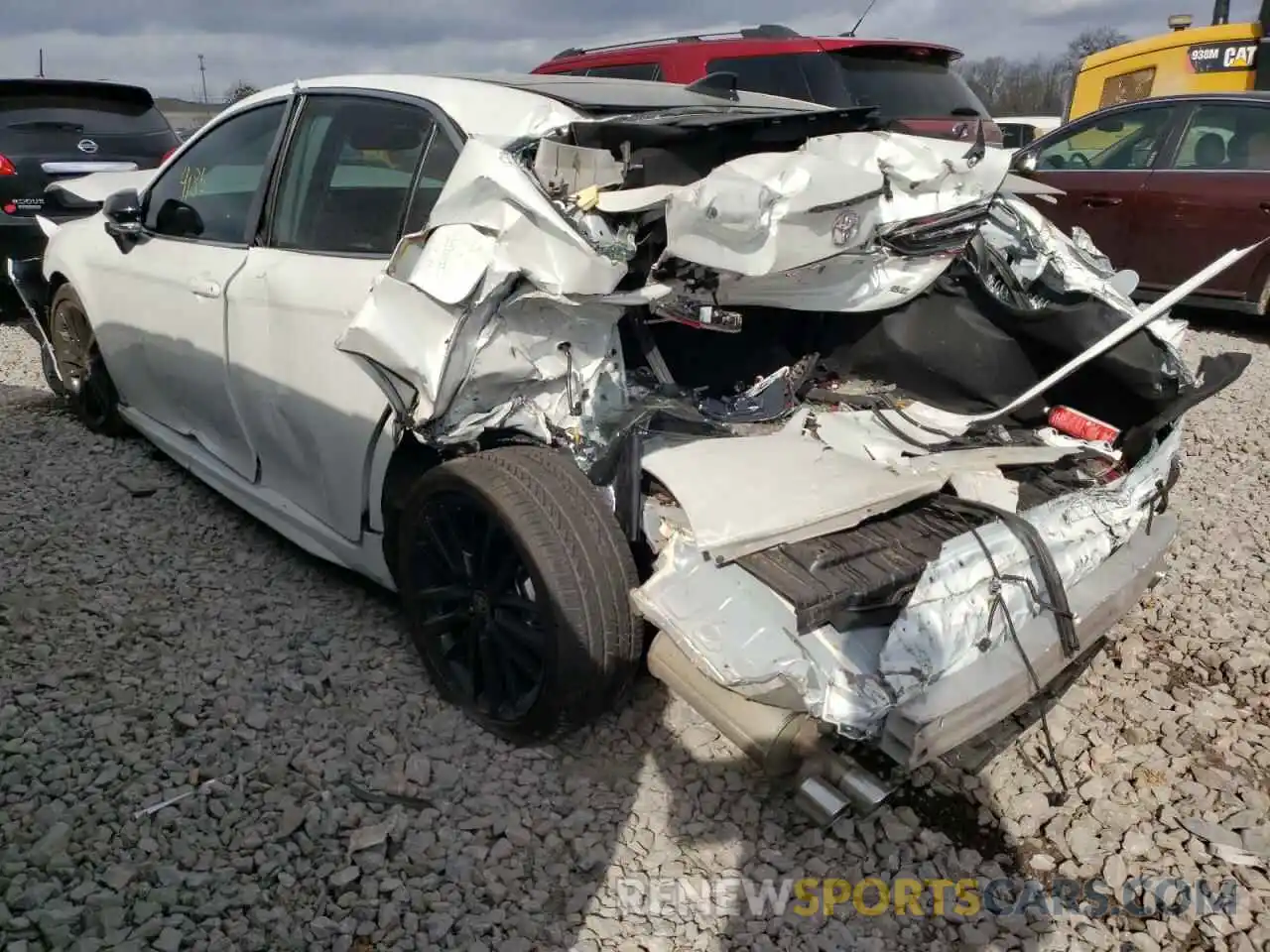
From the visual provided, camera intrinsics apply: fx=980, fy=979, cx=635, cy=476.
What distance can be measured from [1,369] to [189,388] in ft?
10.2

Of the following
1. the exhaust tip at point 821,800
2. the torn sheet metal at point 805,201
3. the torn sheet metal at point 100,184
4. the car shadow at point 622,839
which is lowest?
the car shadow at point 622,839

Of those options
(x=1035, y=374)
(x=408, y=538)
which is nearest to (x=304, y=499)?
(x=408, y=538)

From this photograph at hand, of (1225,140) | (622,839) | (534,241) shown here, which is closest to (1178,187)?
(1225,140)

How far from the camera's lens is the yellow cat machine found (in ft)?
30.0

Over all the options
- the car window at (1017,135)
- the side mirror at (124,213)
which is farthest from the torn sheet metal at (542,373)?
the car window at (1017,135)

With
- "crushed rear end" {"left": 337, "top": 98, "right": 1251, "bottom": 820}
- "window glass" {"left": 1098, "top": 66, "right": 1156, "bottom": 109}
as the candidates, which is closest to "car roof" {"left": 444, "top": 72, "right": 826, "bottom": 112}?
"crushed rear end" {"left": 337, "top": 98, "right": 1251, "bottom": 820}

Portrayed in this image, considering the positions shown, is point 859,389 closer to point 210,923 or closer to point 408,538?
point 408,538

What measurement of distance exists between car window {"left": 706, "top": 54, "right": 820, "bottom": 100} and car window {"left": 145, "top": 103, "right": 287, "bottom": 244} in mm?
3334

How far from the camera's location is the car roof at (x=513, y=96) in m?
2.69

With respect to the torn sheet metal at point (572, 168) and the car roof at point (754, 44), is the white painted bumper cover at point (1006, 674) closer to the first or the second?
the torn sheet metal at point (572, 168)

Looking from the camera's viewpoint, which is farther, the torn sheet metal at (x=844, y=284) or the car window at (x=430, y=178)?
the car window at (x=430, y=178)

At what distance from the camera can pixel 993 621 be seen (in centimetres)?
219

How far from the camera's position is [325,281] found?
9.36 feet

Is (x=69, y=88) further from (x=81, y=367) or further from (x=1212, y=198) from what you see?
(x=1212, y=198)
